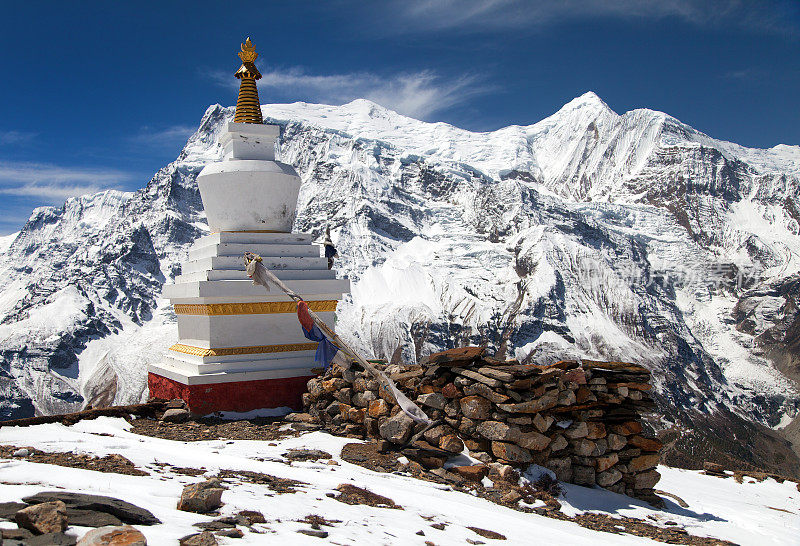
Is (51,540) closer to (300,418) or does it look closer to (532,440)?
(532,440)

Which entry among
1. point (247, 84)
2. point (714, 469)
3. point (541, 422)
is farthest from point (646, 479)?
point (247, 84)

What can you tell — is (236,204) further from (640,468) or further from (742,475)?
(742,475)

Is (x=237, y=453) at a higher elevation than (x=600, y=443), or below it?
below

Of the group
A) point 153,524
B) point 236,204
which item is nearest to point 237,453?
point 153,524

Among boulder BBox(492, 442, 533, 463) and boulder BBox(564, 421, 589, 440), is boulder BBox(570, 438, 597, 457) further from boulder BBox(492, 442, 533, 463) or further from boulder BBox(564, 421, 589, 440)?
boulder BBox(492, 442, 533, 463)

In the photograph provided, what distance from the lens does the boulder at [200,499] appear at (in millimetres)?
5082

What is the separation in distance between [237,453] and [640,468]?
526 cm

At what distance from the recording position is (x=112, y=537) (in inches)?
153

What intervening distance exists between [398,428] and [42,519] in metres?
4.87

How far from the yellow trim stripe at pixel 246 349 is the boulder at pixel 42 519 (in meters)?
7.39

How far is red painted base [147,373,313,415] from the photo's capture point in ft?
36.1

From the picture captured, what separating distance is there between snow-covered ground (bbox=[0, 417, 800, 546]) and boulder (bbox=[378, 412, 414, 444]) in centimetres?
68

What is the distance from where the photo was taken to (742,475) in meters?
11.3

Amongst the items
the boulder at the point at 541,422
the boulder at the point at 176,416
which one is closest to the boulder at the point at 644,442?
the boulder at the point at 541,422
